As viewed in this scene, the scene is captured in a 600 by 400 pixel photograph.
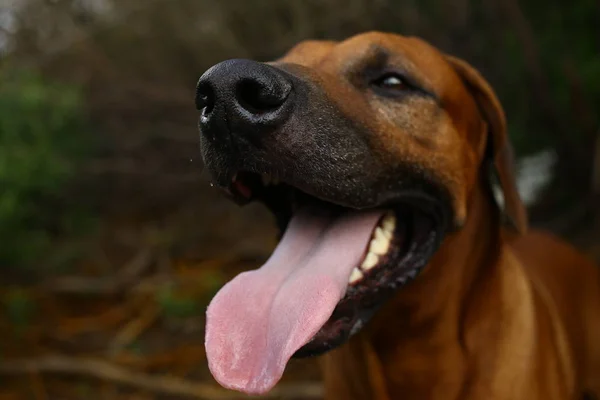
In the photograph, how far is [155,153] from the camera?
4.74 metres

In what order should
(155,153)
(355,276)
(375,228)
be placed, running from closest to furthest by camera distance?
(355,276) < (375,228) < (155,153)

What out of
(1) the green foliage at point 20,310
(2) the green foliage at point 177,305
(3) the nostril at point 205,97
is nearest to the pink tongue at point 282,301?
(3) the nostril at point 205,97

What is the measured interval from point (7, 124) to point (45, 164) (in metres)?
0.31

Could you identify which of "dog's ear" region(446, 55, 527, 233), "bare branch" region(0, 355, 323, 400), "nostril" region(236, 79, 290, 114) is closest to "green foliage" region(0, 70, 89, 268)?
"bare branch" region(0, 355, 323, 400)

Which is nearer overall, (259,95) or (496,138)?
(259,95)

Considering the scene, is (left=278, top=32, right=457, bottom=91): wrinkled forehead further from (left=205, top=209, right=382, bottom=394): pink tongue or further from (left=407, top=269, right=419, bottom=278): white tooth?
(left=407, top=269, right=419, bottom=278): white tooth

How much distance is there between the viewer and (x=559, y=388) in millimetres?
2312

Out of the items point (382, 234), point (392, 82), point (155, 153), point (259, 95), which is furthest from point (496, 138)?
point (155, 153)

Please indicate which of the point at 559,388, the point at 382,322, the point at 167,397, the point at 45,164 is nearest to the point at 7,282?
the point at 45,164

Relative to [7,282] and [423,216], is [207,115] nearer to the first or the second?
[423,216]

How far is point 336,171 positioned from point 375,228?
0.31 metres

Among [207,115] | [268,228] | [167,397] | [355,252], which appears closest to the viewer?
[207,115]

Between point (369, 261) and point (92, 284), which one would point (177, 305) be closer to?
point (92, 284)

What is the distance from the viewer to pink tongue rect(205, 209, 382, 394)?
64.2 inches
